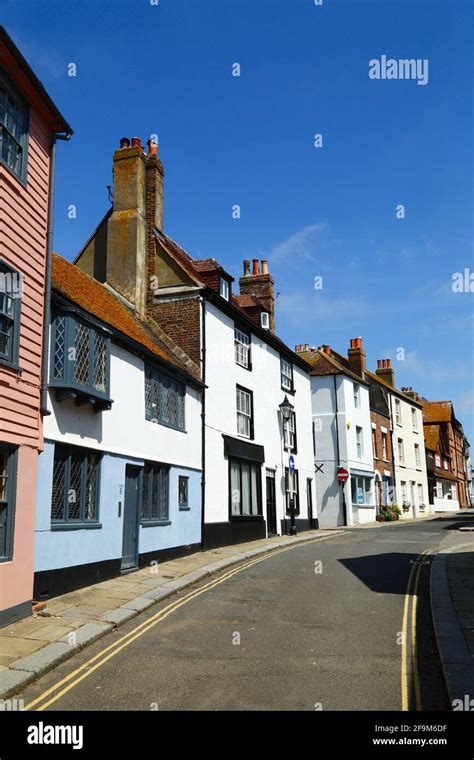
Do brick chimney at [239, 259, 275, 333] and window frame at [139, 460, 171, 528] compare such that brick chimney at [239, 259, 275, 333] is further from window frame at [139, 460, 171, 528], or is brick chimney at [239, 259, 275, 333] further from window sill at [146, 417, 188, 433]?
window frame at [139, 460, 171, 528]

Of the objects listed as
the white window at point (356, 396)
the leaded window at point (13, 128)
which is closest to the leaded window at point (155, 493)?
the leaded window at point (13, 128)

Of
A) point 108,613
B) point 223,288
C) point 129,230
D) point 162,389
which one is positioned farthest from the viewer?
point 223,288

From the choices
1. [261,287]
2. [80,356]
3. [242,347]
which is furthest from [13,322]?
[261,287]

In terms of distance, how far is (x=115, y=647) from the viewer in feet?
27.1

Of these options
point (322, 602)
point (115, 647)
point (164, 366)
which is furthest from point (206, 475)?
point (115, 647)

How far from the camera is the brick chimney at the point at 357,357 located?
39406 mm

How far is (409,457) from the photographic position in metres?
46.0

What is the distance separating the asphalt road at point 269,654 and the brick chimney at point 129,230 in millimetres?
10547

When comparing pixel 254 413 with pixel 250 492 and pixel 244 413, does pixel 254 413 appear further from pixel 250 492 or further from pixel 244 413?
pixel 250 492

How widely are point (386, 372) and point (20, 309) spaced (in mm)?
39135

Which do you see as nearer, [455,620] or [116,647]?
[116,647]

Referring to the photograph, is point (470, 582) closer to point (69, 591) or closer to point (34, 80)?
point (69, 591)

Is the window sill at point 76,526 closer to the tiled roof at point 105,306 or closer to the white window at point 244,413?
the tiled roof at point 105,306

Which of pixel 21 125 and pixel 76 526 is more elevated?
pixel 21 125
